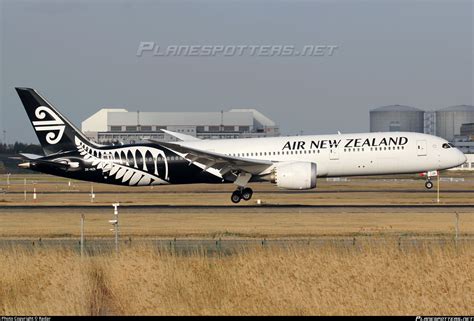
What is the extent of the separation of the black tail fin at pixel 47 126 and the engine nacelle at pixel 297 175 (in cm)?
1192

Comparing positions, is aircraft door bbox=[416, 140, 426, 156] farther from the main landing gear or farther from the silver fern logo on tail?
the silver fern logo on tail

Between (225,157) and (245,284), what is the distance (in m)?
28.6

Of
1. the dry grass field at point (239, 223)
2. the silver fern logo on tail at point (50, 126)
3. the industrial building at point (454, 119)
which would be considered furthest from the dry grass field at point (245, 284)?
the industrial building at point (454, 119)

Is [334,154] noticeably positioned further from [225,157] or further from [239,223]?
[239,223]

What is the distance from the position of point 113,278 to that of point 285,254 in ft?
16.0

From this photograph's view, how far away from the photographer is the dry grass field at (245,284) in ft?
68.1

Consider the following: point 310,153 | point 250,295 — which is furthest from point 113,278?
Answer: point 310,153

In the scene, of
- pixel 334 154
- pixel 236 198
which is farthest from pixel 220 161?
pixel 334 154

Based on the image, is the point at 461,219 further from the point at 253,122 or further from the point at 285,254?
the point at 253,122

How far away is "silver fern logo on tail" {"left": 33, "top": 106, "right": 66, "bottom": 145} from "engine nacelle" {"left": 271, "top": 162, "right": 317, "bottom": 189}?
522 inches

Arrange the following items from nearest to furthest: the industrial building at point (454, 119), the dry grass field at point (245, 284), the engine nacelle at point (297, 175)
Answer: the dry grass field at point (245, 284) < the engine nacelle at point (297, 175) < the industrial building at point (454, 119)

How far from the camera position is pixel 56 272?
916 inches

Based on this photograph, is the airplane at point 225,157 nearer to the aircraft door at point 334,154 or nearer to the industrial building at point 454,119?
the aircraft door at point 334,154

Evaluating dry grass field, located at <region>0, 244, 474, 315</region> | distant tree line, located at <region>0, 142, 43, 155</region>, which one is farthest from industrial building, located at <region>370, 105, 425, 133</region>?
dry grass field, located at <region>0, 244, 474, 315</region>
